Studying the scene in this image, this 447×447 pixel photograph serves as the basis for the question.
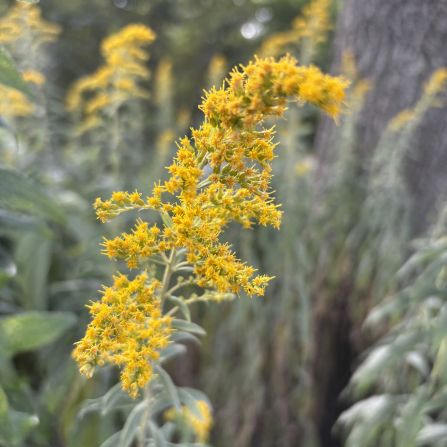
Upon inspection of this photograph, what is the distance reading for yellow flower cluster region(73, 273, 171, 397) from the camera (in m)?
1.05

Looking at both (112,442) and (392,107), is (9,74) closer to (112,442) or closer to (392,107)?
(112,442)

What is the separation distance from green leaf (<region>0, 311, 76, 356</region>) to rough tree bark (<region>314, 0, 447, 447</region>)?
154 cm

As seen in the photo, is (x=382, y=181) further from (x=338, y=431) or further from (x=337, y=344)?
(x=338, y=431)

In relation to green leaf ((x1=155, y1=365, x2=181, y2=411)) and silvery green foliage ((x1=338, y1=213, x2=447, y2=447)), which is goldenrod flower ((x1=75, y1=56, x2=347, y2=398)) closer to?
green leaf ((x1=155, y1=365, x2=181, y2=411))

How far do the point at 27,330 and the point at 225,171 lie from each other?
971mm

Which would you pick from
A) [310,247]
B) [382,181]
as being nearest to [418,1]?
[382,181]

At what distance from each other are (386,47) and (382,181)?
2.71ft

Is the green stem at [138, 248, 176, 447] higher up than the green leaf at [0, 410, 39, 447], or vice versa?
the green stem at [138, 248, 176, 447]

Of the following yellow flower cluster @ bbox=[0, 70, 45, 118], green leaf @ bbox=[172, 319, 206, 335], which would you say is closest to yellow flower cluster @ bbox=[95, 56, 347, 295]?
green leaf @ bbox=[172, 319, 206, 335]

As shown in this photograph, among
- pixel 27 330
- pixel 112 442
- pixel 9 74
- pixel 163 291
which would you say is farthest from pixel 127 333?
→ pixel 27 330

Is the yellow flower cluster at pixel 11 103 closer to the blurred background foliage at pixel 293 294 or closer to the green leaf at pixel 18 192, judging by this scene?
the blurred background foliage at pixel 293 294

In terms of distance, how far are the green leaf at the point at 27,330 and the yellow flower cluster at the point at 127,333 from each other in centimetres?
70

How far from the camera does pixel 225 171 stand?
1080 millimetres

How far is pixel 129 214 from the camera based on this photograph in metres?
2.76
